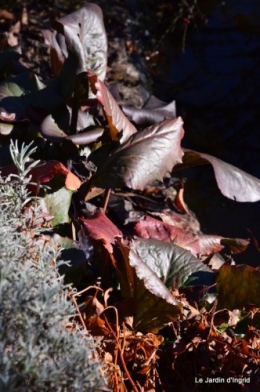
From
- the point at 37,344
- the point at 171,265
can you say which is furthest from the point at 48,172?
the point at 37,344

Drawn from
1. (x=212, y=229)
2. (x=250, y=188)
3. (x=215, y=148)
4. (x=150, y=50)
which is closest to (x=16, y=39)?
(x=150, y=50)

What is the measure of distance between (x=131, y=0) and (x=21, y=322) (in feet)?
10.3

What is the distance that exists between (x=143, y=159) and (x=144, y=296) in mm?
421

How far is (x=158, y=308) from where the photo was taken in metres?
1.36

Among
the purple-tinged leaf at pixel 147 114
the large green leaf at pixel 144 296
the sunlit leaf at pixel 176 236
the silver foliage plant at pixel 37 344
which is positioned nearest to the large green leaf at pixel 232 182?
the sunlit leaf at pixel 176 236

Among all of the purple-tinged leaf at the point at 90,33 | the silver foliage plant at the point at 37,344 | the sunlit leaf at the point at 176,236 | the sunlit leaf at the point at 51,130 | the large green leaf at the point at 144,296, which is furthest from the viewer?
the purple-tinged leaf at the point at 90,33

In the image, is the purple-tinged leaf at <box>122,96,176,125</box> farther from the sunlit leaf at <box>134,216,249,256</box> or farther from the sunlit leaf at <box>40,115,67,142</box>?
the sunlit leaf at <box>134,216,249,256</box>

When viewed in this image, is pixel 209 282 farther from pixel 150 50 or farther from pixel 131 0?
pixel 131 0

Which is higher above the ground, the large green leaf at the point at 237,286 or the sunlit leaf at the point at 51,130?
the sunlit leaf at the point at 51,130

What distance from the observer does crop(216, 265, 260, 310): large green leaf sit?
1.43 m

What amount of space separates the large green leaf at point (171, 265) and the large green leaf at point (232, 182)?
13.6 inches

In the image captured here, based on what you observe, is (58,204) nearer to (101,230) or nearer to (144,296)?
(101,230)

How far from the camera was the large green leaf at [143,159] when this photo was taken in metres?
1.62

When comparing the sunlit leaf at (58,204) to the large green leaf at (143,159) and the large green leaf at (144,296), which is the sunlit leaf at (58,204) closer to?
the large green leaf at (143,159)
